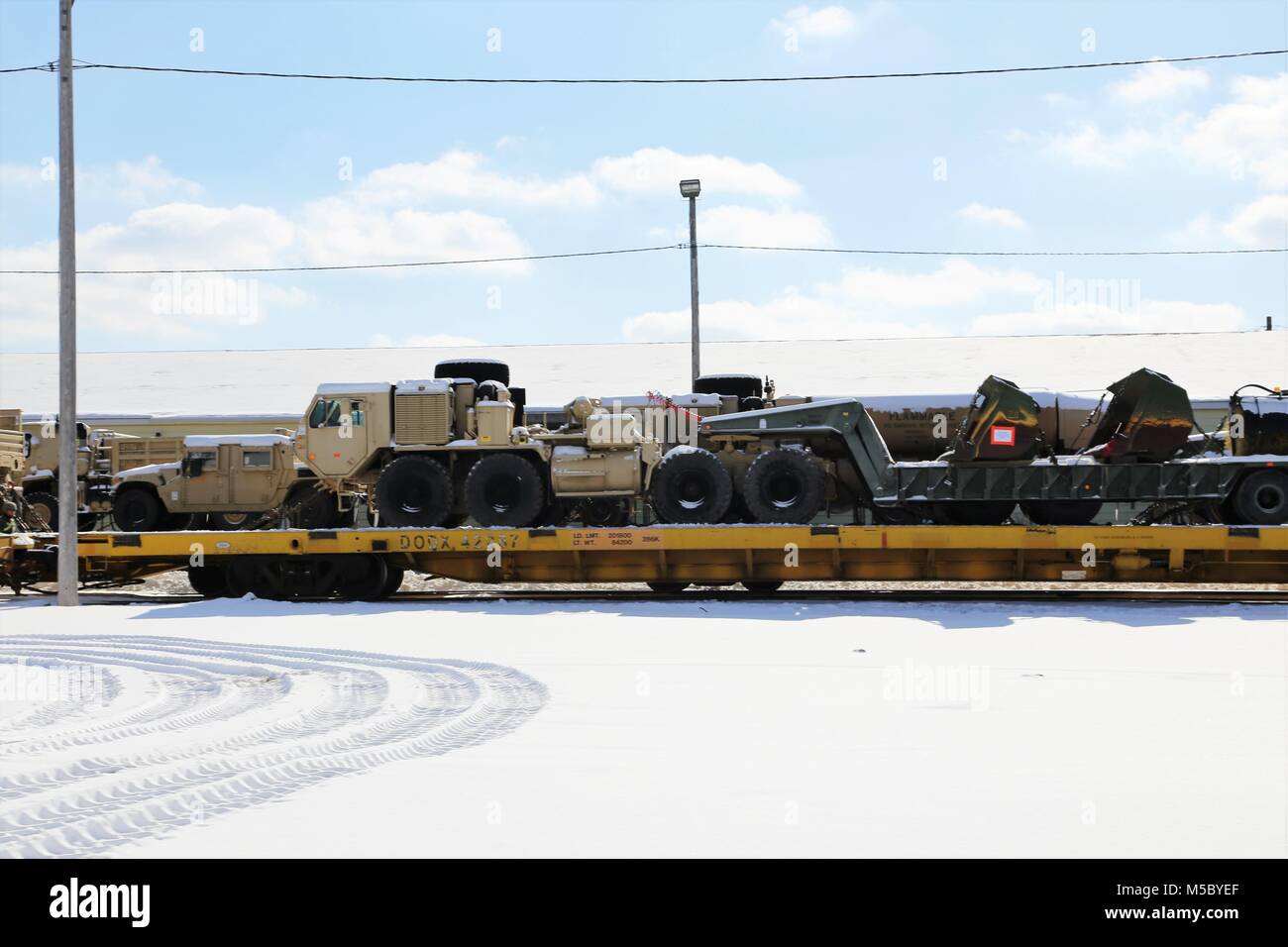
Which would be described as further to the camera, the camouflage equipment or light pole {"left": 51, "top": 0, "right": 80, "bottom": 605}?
light pole {"left": 51, "top": 0, "right": 80, "bottom": 605}

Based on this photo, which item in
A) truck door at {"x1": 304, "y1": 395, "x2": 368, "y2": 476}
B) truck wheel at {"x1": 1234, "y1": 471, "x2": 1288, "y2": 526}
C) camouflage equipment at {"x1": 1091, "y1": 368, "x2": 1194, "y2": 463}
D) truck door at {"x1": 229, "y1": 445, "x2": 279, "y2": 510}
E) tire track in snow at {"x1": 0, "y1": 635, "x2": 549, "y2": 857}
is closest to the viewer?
tire track in snow at {"x1": 0, "y1": 635, "x2": 549, "y2": 857}

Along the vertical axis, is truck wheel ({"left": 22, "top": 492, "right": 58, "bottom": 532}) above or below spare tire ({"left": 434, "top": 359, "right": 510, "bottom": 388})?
below

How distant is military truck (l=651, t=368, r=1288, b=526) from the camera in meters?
Result: 11.2

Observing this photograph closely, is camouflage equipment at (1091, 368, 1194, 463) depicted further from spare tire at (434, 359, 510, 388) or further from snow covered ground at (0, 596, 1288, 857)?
spare tire at (434, 359, 510, 388)

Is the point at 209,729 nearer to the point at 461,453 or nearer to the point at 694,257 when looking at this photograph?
the point at 461,453

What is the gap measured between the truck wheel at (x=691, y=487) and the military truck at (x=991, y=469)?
12 mm

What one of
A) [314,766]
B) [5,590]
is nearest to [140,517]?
[5,590]

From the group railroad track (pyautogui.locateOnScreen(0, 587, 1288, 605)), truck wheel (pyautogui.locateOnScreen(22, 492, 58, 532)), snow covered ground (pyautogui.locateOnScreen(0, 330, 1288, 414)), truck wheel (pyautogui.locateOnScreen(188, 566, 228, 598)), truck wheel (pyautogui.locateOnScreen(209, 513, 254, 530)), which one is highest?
snow covered ground (pyautogui.locateOnScreen(0, 330, 1288, 414))

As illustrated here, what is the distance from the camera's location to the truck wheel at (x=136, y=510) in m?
16.4

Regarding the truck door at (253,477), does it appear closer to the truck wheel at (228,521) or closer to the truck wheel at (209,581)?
the truck wheel at (228,521)

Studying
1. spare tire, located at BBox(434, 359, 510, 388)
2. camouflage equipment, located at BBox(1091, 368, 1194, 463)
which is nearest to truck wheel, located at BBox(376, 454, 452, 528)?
spare tire, located at BBox(434, 359, 510, 388)

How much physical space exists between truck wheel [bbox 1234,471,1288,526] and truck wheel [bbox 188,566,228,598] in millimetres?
11926

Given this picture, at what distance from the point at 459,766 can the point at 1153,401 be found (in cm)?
922

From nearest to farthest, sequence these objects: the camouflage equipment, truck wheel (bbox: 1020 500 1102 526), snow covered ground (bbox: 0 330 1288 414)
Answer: the camouflage equipment
truck wheel (bbox: 1020 500 1102 526)
snow covered ground (bbox: 0 330 1288 414)
